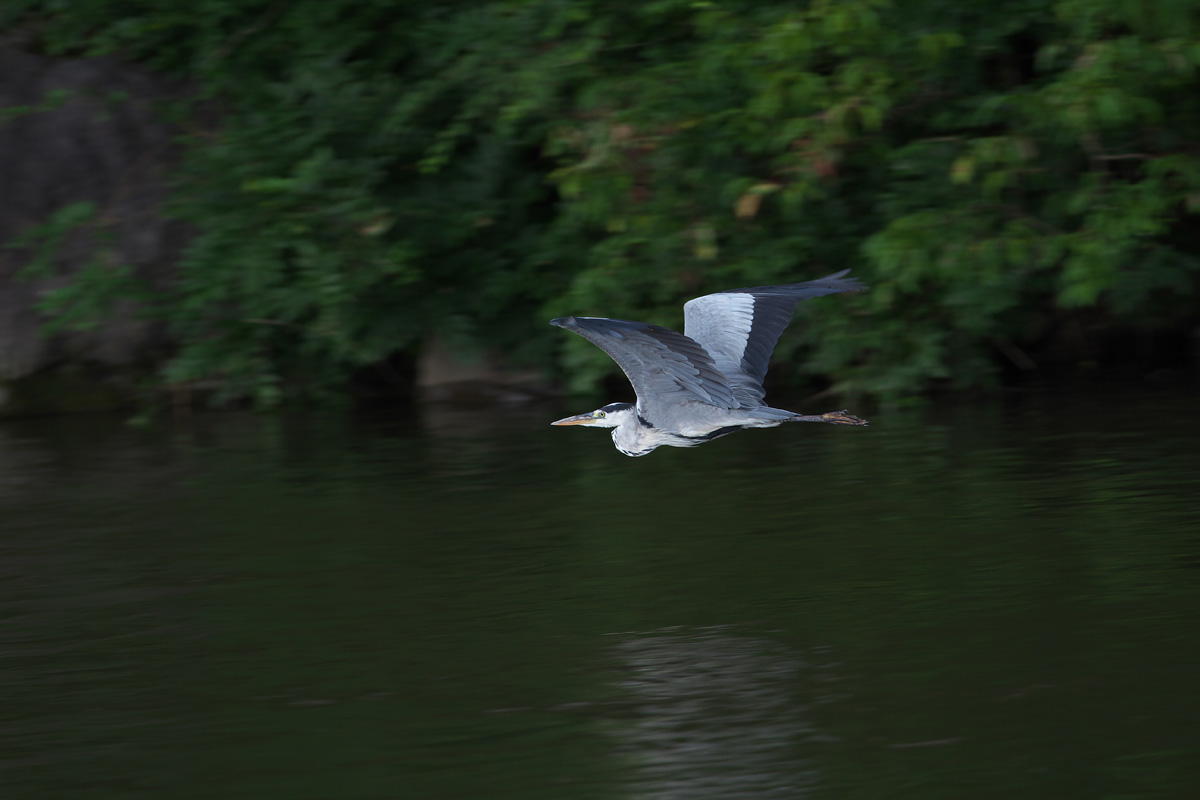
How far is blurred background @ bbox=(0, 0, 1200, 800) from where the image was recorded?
5.30 meters

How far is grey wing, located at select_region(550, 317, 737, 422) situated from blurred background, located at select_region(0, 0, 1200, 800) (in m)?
0.91

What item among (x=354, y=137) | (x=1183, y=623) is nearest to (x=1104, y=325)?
(x=354, y=137)

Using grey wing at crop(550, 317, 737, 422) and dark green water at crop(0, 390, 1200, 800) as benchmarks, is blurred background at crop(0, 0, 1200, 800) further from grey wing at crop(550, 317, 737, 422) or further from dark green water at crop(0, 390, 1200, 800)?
grey wing at crop(550, 317, 737, 422)

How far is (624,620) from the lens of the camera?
648 centimetres

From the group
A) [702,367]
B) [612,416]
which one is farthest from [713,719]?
[612,416]

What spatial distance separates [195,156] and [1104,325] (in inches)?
292

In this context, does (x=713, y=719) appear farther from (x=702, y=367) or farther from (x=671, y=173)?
(x=671, y=173)

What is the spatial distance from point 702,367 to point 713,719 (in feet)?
4.52

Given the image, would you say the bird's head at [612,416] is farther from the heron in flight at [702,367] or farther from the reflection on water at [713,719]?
the reflection on water at [713,719]

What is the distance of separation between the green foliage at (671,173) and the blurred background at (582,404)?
4 cm

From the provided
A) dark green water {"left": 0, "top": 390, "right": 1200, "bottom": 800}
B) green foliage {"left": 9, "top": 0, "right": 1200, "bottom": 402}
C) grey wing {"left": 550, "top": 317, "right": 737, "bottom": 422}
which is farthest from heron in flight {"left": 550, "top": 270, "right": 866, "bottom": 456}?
green foliage {"left": 9, "top": 0, "right": 1200, "bottom": 402}

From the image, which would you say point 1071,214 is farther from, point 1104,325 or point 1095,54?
point 1104,325

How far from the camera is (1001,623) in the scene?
20.1 feet

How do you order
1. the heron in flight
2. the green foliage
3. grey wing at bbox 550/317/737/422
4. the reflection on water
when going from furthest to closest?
the green foliage, the heron in flight, grey wing at bbox 550/317/737/422, the reflection on water
